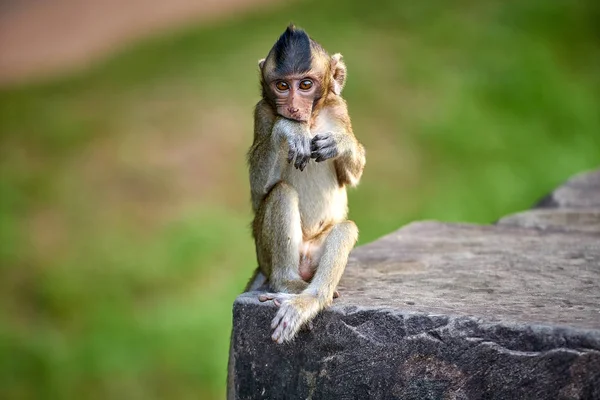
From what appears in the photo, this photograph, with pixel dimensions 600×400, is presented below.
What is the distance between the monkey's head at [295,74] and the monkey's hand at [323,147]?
0.41ft

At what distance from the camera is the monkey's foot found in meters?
4.16

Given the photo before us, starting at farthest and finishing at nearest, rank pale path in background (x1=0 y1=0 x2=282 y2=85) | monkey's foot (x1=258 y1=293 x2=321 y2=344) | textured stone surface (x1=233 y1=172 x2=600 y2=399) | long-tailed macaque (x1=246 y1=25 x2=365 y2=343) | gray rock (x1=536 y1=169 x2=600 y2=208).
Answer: pale path in background (x1=0 y1=0 x2=282 y2=85) → gray rock (x1=536 y1=169 x2=600 y2=208) → long-tailed macaque (x1=246 y1=25 x2=365 y2=343) → monkey's foot (x1=258 y1=293 x2=321 y2=344) → textured stone surface (x1=233 y1=172 x2=600 y2=399)

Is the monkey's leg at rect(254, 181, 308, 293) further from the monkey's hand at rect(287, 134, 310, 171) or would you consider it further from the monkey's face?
the monkey's face

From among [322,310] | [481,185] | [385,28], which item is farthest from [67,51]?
[322,310]

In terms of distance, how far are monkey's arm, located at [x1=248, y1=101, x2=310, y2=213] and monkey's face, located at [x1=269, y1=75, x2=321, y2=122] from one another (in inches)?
2.3

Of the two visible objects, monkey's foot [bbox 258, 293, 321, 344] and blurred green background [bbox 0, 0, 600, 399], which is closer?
monkey's foot [bbox 258, 293, 321, 344]

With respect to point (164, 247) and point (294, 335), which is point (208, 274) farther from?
point (294, 335)

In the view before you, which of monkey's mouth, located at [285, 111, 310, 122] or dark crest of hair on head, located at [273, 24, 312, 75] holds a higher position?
dark crest of hair on head, located at [273, 24, 312, 75]

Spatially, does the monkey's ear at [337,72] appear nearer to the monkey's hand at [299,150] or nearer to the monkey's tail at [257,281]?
the monkey's hand at [299,150]

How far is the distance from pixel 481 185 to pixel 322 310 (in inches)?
370

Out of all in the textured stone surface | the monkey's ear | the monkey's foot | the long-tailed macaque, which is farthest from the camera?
the monkey's ear

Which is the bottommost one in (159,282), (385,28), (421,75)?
(159,282)

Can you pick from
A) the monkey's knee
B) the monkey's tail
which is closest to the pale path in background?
the monkey's tail

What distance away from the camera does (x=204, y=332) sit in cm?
1003
